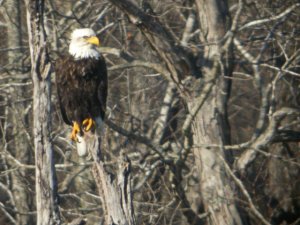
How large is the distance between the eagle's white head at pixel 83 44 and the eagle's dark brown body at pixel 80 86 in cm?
6

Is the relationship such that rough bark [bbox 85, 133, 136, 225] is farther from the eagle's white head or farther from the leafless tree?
the eagle's white head

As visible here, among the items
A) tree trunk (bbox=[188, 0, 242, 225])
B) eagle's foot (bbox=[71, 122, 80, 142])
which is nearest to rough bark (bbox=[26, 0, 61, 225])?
eagle's foot (bbox=[71, 122, 80, 142])

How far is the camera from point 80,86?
8102 millimetres

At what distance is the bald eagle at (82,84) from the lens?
8.07m

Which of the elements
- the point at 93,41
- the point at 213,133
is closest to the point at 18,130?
the point at 213,133

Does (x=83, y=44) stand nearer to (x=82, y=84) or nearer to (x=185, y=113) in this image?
(x=82, y=84)

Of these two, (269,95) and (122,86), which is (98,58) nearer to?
(269,95)

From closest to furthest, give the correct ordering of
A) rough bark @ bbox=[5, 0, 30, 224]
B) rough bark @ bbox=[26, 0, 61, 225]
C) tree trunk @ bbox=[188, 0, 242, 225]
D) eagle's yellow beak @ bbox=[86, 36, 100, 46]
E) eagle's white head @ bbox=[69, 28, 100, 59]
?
rough bark @ bbox=[26, 0, 61, 225]
eagle's yellow beak @ bbox=[86, 36, 100, 46]
eagle's white head @ bbox=[69, 28, 100, 59]
tree trunk @ bbox=[188, 0, 242, 225]
rough bark @ bbox=[5, 0, 30, 224]

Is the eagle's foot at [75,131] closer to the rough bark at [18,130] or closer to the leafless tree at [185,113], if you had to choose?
the leafless tree at [185,113]

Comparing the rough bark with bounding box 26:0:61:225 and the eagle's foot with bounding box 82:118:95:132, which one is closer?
the rough bark with bounding box 26:0:61:225

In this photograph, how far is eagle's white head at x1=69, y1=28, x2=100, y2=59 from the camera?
26.6ft

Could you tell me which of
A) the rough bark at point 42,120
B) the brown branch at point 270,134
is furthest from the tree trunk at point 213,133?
the rough bark at point 42,120

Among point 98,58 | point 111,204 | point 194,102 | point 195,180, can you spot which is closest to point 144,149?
point 195,180

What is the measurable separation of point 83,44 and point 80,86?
1.30 ft
